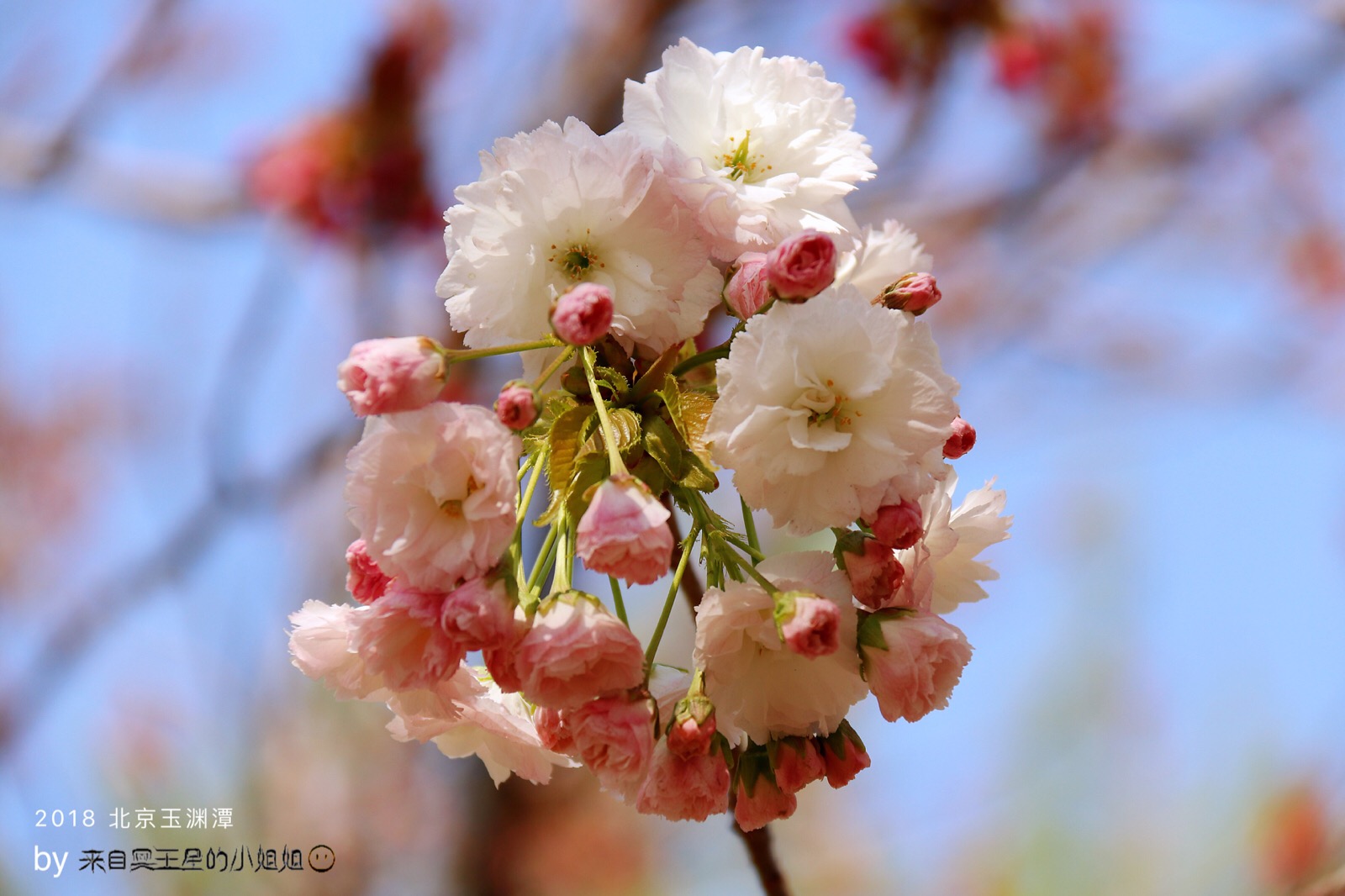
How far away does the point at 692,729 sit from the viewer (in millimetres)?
688

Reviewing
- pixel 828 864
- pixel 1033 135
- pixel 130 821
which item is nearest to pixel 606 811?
pixel 828 864

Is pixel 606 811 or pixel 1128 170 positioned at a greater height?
pixel 1128 170

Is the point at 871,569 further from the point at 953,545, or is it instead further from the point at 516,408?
the point at 516,408

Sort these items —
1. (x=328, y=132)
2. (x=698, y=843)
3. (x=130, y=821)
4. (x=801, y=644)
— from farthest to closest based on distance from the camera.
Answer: (x=698, y=843) → (x=130, y=821) → (x=328, y=132) → (x=801, y=644)

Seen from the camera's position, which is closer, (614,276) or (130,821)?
(614,276)

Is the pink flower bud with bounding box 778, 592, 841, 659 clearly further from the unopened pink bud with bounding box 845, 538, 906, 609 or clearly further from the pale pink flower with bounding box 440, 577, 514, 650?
A: the pale pink flower with bounding box 440, 577, 514, 650

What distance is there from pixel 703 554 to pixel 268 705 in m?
3.00

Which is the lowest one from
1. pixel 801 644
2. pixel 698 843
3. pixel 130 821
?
pixel 698 843

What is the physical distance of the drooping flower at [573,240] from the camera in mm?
729

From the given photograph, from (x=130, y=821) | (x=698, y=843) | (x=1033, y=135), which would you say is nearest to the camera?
(x=130, y=821)

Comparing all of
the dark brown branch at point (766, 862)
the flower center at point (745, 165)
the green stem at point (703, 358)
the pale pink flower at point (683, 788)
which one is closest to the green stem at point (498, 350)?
the green stem at point (703, 358)

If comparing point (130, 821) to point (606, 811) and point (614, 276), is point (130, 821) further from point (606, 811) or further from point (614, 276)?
point (614, 276)

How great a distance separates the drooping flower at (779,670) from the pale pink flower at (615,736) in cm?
7

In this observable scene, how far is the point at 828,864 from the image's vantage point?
4168 mm
